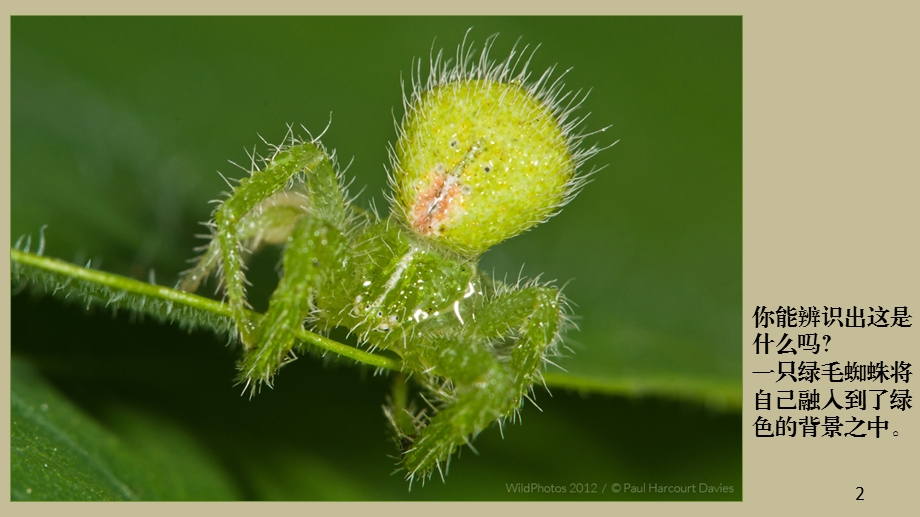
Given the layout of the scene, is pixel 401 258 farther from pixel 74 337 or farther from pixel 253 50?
pixel 253 50

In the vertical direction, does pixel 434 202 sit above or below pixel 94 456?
above

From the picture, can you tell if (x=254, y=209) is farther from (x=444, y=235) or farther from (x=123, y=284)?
(x=123, y=284)

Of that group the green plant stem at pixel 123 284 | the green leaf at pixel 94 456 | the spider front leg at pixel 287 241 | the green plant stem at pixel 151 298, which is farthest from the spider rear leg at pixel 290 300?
the green leaf at pixel 94 456

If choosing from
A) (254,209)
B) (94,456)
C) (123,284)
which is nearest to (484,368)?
(254,209)

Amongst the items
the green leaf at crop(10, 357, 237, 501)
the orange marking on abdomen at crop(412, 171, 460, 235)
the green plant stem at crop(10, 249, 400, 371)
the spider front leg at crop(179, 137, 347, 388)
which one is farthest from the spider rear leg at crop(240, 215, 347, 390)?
the green leaf at crop(10, 357, 237, 501)

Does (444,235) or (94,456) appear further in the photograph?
(444,235)

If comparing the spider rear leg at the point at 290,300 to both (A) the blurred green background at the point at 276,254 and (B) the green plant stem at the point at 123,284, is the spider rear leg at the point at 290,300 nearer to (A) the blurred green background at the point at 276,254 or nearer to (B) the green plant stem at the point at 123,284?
(B) the green plant stem at the point at 123,284

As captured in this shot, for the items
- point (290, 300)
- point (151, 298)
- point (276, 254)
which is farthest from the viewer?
point (276, 254)
